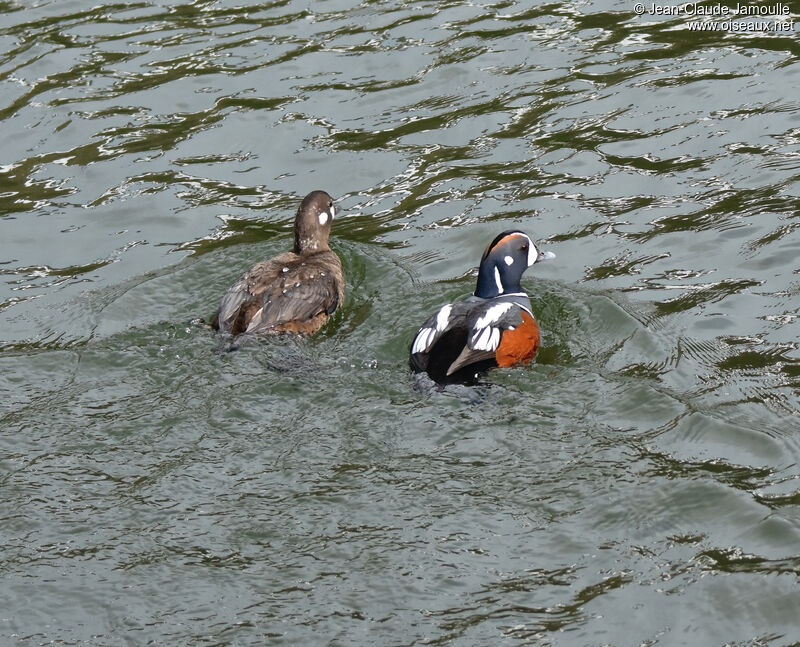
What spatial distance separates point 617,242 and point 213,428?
4.47 meters

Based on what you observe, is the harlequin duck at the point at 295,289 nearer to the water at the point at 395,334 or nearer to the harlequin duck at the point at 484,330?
the water at the point at 395,334

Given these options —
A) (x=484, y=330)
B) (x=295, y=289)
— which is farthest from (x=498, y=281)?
(x=295, y=289)

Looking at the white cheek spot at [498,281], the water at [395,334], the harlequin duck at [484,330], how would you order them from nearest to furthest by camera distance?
1. the water at [395,334]
2. the harlequin duck at [484,330]
3. the white cheek spot at [498,281]

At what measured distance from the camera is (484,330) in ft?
28.4

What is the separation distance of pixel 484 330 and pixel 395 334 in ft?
3.38

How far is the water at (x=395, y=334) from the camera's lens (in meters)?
6.29

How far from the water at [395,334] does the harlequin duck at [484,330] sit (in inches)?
7.8

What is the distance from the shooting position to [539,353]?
9.16m

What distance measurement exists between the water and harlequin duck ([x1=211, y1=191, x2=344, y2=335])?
0.89 ft

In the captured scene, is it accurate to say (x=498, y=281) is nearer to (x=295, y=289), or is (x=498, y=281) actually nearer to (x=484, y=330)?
(x=484, y=330)

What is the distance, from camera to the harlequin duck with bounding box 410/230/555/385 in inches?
334

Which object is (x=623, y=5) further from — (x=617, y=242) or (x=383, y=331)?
(x=383, y=331)

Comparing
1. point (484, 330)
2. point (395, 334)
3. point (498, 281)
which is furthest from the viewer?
point (498, 281)

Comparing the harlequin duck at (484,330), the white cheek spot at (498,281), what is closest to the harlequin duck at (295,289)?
the harlequin duck at (484,330)
